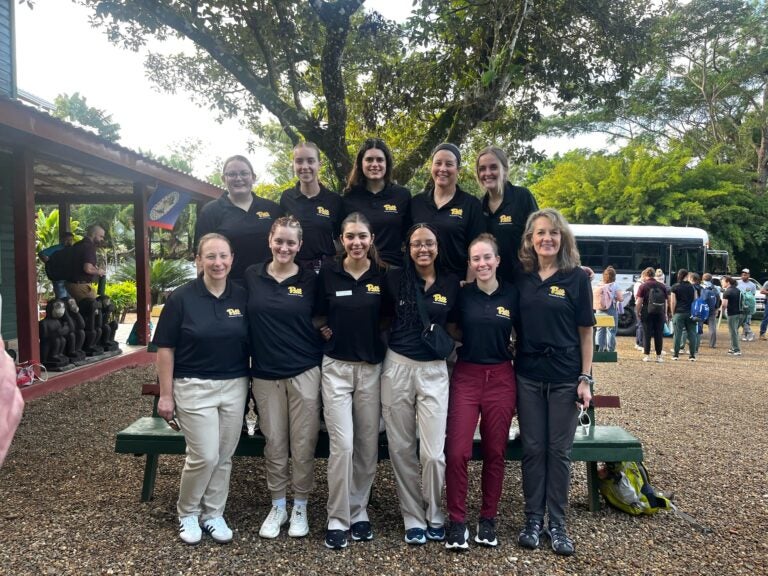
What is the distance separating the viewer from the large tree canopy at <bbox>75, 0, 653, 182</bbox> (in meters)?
6.11

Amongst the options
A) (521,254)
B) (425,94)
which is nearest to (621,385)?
(425,94)

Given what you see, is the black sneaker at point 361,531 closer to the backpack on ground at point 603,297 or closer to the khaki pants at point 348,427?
the khaki pants at point 348,427

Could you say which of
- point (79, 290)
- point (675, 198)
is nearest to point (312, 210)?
point (79, 290)

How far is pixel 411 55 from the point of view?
328 inches

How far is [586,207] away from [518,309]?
845 inches

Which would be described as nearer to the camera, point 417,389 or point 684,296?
point 417,389

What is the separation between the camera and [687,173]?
22.4 meters

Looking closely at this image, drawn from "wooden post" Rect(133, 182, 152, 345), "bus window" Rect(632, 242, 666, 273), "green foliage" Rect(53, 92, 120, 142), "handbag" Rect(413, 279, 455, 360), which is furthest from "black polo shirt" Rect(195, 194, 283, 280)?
"green foliage" Rect(53, 92, 120, 142)

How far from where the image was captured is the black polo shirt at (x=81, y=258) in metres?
8.64

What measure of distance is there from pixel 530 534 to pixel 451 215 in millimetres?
1897

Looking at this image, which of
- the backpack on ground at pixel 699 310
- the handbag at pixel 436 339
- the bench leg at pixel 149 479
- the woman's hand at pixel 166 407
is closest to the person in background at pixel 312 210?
the handbag at pixel 436 339

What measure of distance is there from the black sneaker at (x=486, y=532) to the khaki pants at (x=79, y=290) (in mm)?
7555

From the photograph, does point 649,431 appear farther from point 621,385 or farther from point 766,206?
point 766,206

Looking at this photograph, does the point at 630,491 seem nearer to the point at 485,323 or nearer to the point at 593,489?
the point at 593,489
